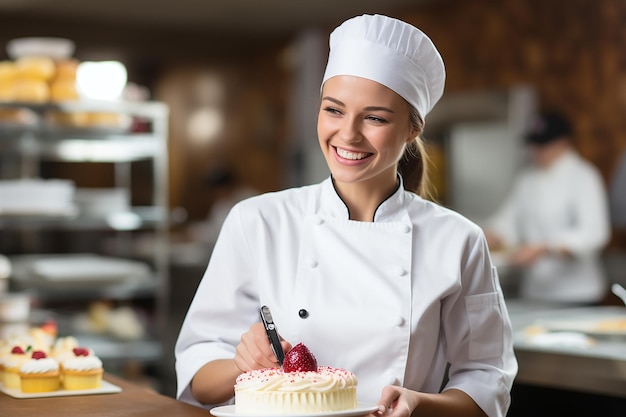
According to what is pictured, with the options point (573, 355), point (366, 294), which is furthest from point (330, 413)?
point (573, 355)

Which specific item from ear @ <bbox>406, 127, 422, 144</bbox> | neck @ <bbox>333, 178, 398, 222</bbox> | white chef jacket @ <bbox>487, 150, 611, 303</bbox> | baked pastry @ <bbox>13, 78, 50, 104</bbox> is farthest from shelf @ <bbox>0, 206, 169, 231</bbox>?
ear @ <bbox>406, 127, 422, 144</bbox>

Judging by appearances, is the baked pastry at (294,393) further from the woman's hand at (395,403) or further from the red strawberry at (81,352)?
the red strawberry at (81,352)

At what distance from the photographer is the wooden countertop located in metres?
1.63

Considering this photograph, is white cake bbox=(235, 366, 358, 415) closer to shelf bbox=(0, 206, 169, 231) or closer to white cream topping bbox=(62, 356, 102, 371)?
white cream topping bbox=(62, 356, 102, 371)

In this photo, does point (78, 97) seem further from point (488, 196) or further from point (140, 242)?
point (140, 242)

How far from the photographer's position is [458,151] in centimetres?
699

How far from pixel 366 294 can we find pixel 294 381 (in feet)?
1.04

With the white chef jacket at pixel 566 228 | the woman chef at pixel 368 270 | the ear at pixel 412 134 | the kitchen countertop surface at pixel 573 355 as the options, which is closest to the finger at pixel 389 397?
the woman chef at pixel 368 270

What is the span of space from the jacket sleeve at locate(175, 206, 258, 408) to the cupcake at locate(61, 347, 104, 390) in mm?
180

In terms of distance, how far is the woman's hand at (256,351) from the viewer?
1.57m

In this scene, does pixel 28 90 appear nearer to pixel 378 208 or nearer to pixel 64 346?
pixel 64 346

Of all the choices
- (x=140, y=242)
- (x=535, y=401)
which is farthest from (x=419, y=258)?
(x=140, y=242)

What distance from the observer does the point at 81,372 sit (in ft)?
6.16

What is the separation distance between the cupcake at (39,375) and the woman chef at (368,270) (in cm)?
25
